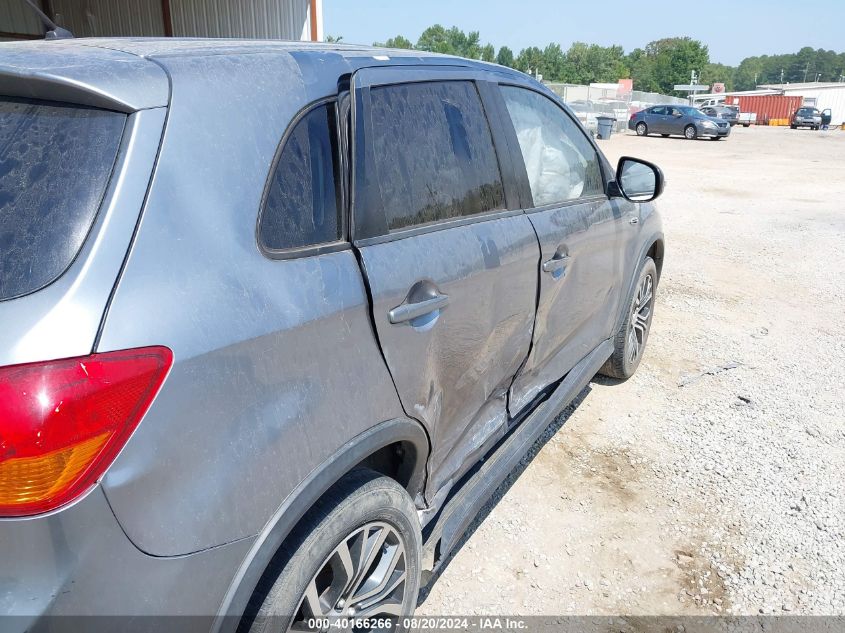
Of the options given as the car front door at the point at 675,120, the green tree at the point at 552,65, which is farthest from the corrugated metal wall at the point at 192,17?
the green tree at the point at 552,65

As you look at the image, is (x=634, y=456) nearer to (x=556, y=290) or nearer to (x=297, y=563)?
A: (x=556, y=290)

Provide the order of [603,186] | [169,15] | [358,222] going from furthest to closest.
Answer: [169,15]
[603,186]
[358,222]

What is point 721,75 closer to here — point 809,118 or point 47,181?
point 809,118

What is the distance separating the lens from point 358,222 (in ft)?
5.90

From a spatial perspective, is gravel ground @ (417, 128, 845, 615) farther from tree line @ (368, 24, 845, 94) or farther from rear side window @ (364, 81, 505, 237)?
tree line @ (368, 24, 845, 94)

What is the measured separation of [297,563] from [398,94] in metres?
1.44

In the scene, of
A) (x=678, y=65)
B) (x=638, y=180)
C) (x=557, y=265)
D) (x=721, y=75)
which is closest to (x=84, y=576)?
(x=557, y=265)

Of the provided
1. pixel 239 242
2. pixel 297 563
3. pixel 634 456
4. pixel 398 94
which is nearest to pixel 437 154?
pixel 398 94

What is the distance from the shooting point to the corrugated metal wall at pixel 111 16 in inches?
584

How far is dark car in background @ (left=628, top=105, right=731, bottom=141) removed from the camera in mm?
30531

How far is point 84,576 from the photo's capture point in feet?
3.82

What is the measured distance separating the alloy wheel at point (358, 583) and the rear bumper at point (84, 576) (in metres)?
0.39

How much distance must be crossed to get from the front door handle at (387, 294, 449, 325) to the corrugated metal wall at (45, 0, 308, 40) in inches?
512

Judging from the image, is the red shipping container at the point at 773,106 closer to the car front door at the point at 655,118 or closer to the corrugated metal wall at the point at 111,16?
the car front door at the point at 655,118
